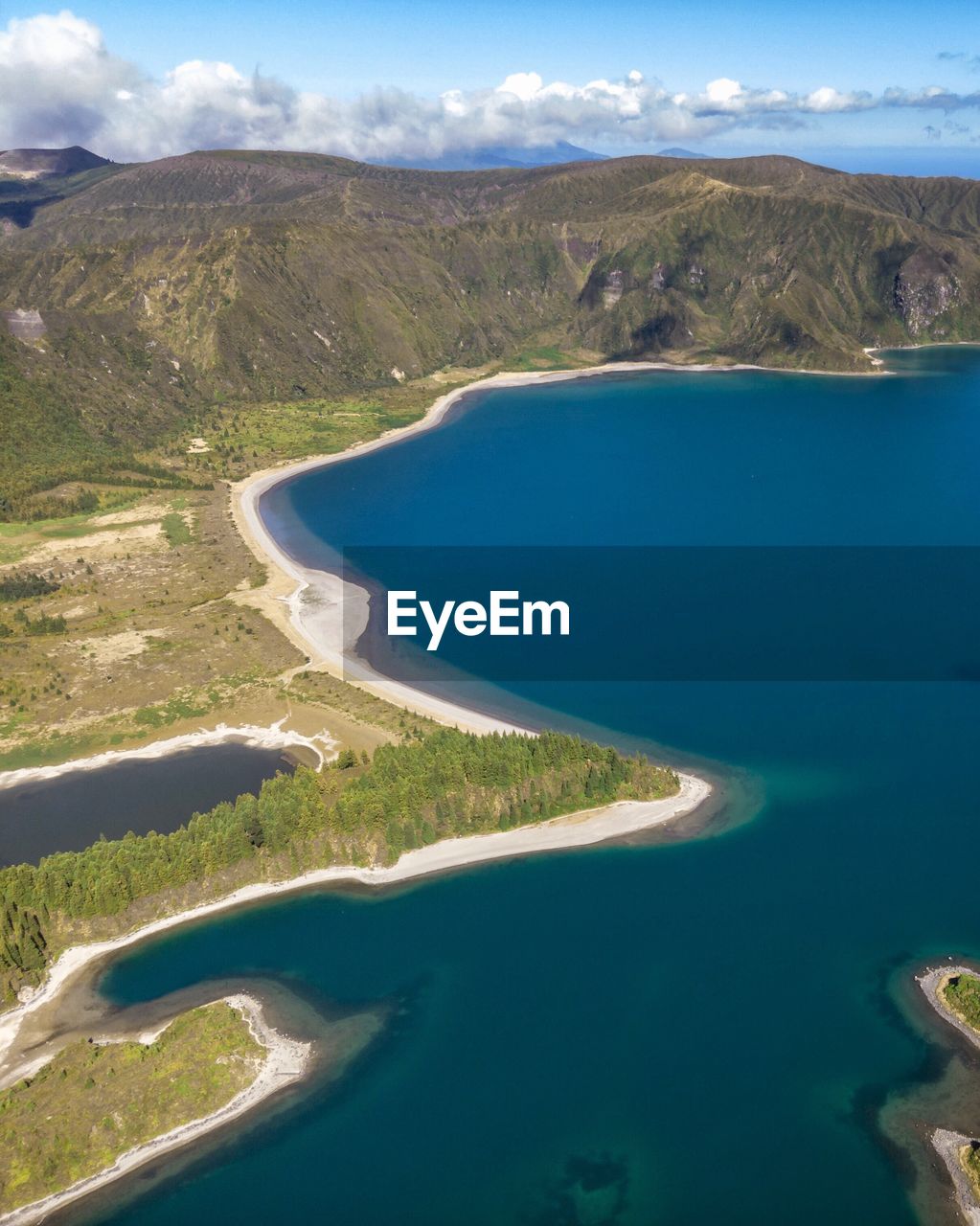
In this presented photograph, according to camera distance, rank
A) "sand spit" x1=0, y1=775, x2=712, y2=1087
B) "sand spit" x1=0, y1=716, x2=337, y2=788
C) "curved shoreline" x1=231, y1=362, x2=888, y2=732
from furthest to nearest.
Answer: "curved shoreline" x1=231, y1=362, x2=888, y2=732 → "sand spit" x1=0, y1=716, x2=337, y2=788 → "sand spit" x1=0, y1=775, x2=712, y2=1087

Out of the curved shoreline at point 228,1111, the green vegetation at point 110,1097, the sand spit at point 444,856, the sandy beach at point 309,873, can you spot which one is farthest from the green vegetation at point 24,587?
the green vegetation at point 110,1097

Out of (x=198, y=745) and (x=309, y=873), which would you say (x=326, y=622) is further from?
(x=309, y=873)

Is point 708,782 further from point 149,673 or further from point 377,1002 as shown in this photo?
point 149,673

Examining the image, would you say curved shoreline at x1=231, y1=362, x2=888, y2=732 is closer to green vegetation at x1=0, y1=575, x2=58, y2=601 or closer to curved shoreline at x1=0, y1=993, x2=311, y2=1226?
green vegetation at x1=0, y1=575, x2=58, y2=601

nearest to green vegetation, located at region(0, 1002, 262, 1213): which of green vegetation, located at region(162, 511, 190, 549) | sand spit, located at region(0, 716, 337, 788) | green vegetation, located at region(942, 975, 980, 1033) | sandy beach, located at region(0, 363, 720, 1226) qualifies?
sandy beach, located at region(0, 363, 720, 1226)

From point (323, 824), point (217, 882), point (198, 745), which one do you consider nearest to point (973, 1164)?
point (323, 824)

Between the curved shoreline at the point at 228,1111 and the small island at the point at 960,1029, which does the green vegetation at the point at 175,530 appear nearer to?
the curved shoreline at the point at 228,1111
